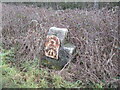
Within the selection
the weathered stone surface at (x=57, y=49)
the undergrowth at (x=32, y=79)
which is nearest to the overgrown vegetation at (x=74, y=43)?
the undergrowth at (x=32, y=79)

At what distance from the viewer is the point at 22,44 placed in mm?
4461

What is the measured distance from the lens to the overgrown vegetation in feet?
11.6

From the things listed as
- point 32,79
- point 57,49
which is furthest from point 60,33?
point 32,79

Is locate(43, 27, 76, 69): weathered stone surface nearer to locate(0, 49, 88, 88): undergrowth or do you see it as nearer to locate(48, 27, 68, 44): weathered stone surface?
locate(48, 27, 68, 44): weathered stone surface

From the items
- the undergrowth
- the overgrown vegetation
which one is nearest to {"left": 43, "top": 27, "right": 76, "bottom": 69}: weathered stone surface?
the overgrown vegetation

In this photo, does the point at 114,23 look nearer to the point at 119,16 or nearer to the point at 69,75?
the point at 119,16

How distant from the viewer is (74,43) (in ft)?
14.2

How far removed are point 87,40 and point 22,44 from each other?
1.35 metres

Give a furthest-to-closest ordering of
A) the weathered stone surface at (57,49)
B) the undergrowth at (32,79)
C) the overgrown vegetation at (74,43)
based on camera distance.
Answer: the weathered stone surface at (57,49) → the overgrown vegetation at (74,43) → the undergrowth at (32,79)

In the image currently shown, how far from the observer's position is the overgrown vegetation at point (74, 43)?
3.54 meters

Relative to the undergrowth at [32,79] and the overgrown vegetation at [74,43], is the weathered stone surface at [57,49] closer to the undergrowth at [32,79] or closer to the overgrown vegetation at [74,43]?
the overgrown vegetation at [74,43]

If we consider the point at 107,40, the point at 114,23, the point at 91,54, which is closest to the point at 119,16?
the point at 114,23

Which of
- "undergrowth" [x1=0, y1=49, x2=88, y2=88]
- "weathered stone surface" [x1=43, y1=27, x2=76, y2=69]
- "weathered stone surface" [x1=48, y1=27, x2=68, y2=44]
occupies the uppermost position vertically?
"weathered stone surface" [x1=48, y1=27, x2=68, y2=44]

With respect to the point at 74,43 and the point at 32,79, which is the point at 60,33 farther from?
the point at 32,79
